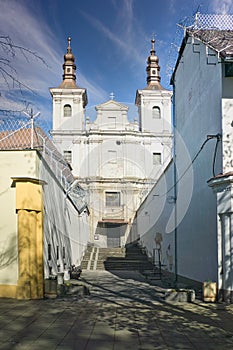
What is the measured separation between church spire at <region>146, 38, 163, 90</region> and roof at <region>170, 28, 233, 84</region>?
25.8m

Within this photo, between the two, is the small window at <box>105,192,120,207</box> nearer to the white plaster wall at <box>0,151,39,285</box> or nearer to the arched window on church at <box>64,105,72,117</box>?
the arched window on church at <box>64,105,72,117</box>

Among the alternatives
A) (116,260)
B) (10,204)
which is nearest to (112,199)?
(116,260)

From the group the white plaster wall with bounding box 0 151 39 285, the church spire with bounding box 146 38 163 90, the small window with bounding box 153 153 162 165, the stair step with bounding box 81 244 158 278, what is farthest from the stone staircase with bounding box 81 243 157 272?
the church spire with bounding box 146 38 163 90

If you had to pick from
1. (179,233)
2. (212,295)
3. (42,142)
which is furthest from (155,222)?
(212,295)

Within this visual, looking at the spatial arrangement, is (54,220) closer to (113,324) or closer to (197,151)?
(197,151)

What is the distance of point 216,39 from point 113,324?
8215 mm

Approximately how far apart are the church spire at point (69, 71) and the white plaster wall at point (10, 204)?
2946 cm

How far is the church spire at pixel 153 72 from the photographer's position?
3994 cm

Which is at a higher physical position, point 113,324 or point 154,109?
point 154,109

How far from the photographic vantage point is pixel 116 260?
2592cm

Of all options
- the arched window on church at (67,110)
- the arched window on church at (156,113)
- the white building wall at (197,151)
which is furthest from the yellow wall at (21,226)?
the arched window on church at (156,113)

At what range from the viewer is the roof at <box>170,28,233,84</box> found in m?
10.5

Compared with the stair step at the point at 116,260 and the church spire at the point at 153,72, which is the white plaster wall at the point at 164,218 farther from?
the church spire at the point at 153,72

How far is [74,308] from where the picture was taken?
29.4 feet
